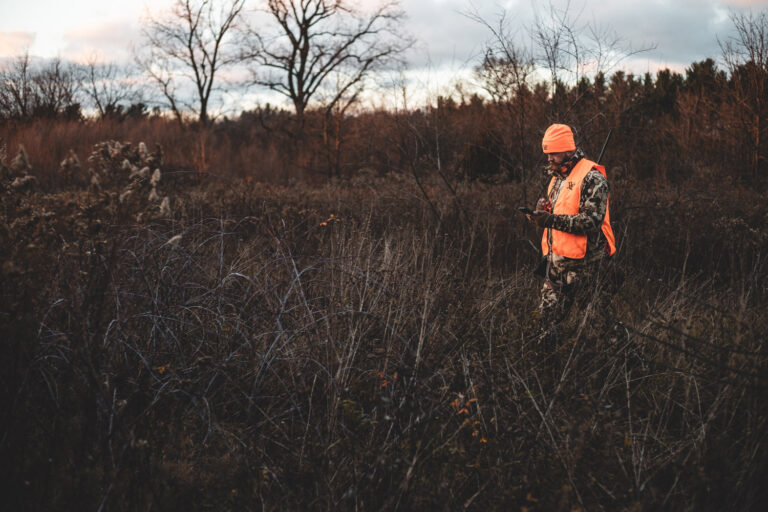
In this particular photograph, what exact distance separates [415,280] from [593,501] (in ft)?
5.89

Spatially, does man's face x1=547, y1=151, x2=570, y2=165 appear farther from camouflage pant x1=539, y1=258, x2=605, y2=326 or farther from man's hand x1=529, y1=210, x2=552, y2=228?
camouflage pant x1=539, y1=258, x2=605, y2=326

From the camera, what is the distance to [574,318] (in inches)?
156

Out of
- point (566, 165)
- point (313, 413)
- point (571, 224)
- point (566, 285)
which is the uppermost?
point (566, 165)

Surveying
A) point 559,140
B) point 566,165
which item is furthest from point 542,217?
point 559,140

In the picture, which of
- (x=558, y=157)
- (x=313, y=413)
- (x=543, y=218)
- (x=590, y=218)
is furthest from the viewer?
(x=558, y=157)

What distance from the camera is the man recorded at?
3621mm

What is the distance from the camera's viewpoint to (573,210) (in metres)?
3.74

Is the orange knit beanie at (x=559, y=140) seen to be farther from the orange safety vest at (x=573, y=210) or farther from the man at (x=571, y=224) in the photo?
the orange safety vest at (x=573, y=210)

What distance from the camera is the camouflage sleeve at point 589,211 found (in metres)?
3.59

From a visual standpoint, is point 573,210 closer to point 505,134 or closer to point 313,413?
point 313,413

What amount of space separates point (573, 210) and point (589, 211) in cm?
15

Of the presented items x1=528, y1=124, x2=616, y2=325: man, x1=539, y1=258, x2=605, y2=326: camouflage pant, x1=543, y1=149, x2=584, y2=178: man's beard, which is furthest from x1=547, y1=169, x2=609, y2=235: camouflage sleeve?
x1=539, y1=258, x2=605, y2=326: camouflage pant

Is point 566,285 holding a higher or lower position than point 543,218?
lower

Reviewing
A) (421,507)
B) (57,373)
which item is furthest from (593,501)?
(57,373)
